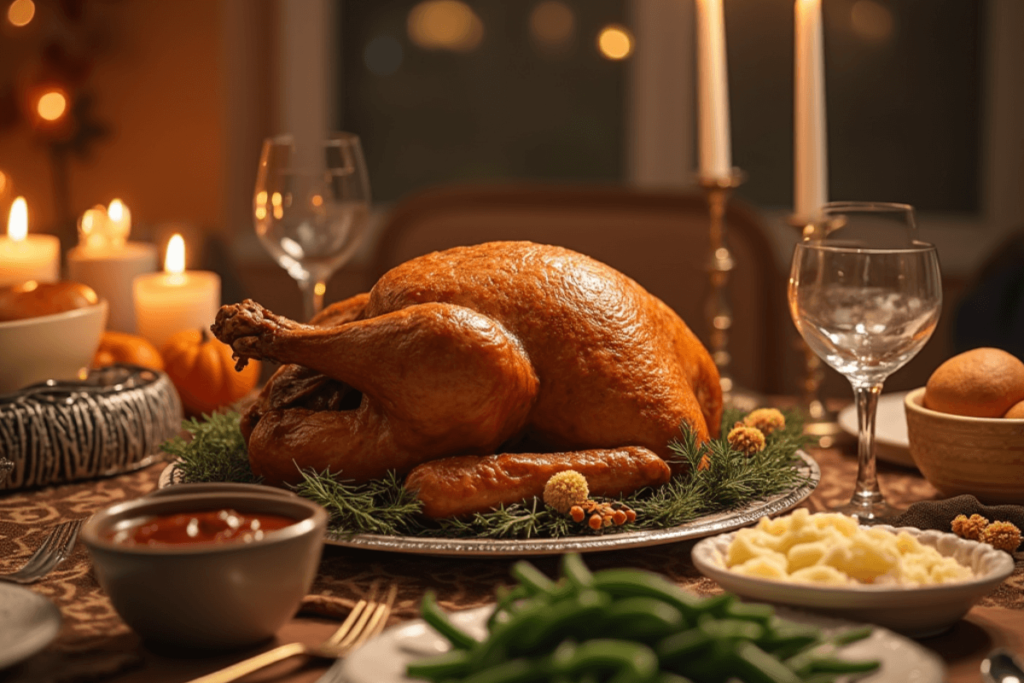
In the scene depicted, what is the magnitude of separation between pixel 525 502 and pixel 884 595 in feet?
1.48

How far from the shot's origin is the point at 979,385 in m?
1.40

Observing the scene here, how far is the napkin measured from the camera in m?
1.31

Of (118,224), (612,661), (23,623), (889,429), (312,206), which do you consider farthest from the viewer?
(118,224)

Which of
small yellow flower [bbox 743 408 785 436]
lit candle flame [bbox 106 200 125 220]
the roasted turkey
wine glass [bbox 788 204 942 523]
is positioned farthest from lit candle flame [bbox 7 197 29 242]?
wine glass [bbox 788 204 942 523]

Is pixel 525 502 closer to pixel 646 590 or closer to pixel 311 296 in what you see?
pixel 646 590

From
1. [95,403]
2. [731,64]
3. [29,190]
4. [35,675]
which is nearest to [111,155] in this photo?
[29,190]

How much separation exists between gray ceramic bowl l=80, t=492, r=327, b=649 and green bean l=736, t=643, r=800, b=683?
37 centimetres

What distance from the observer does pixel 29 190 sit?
4.92 meters

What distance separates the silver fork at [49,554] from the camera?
3.84ft

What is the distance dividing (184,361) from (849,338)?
44.7 inches

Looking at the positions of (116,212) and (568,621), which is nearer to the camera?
(568,621)

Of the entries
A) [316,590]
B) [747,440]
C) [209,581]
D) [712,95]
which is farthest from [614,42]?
[209,581]

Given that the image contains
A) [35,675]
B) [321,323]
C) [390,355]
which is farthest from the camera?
[321,323]

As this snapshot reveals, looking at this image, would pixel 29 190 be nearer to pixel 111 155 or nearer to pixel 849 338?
pixel 111 155
